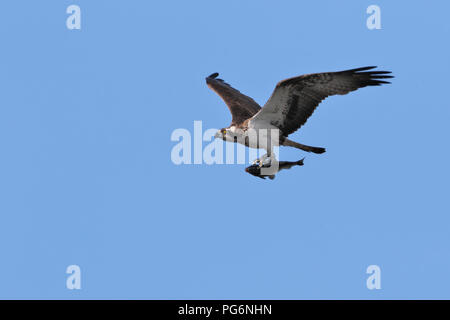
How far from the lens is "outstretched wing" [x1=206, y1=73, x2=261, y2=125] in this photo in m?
15.6

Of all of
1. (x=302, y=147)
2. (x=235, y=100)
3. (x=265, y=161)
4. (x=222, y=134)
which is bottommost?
(x=265, y=161)

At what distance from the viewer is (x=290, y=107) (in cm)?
1391

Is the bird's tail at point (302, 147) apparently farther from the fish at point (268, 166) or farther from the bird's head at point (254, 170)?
the bird's head at point (254, 170)

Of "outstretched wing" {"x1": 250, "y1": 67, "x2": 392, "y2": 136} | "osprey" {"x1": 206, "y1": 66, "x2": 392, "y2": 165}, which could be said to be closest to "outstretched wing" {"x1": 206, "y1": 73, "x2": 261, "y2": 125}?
"osprey" {"x1": 206, "y1": 66, "x2": 392, "y2": 165}

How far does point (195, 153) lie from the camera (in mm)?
14500

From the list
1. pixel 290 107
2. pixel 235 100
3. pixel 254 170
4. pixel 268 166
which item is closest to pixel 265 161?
pixel 268 166

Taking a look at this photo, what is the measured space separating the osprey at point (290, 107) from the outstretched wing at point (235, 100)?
Answer: 281 millimetres

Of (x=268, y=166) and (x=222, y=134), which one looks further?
(x=222, y=134)

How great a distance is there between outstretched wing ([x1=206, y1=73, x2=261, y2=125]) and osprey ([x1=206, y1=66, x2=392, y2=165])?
0.92 ft

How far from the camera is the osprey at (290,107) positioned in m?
13.3

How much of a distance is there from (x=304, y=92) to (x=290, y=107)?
42cm

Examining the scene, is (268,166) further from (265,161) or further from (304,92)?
(304,92)
